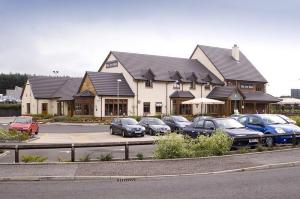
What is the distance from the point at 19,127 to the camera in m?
32.4

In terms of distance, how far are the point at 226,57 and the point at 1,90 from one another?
276 feet

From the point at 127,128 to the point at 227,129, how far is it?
13615 millimetres

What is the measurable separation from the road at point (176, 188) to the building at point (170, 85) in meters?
39.2

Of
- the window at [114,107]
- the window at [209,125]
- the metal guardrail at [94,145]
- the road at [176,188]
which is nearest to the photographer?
the road at [176,188]

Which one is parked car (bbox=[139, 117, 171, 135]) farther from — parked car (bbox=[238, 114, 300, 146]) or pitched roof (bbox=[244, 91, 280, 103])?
pitched roof (bbox=[244, 91, 280, 103])

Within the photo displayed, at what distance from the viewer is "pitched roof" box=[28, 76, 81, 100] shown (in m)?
68.8

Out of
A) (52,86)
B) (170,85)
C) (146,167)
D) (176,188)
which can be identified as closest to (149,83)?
(170,85)

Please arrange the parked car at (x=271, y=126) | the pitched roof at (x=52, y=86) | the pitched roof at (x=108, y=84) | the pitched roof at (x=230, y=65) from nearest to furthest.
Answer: the parked car at (x=271, y=126), the pitched roof at (x=108, y=84), the pitched roof at (x=230, y=65), the pitched roof at (x=52, y=86)

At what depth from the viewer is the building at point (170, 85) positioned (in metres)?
56.8

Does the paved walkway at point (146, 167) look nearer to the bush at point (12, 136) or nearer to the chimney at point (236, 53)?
the bush at point (12, 136)

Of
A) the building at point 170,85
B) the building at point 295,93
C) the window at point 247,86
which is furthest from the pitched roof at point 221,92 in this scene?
the building at point 295,93

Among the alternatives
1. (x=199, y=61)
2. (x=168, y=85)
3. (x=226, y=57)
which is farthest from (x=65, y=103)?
(x=226, y=57)

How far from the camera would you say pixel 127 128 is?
33000 mm

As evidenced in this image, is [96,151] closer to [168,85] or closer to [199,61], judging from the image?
[168,85]
